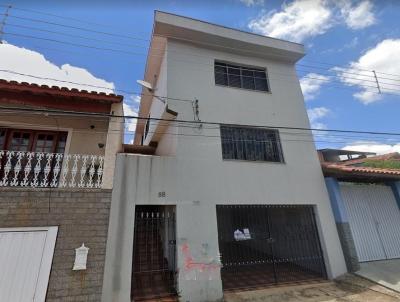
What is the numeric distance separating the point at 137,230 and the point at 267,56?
8146mm

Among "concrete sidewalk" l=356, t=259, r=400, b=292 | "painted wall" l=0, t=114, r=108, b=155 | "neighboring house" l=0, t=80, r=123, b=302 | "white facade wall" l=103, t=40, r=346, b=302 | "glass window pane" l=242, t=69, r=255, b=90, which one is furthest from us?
"glass window pane" l=242, t=69, r=255, b=90

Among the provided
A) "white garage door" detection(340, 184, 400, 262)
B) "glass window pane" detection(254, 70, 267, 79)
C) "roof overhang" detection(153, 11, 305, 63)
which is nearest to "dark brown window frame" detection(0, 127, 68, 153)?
"roof overhang" detection(153, 11, 305, 63)

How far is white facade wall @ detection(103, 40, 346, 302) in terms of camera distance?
6.06 metres

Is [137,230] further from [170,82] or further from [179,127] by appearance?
[170,82]

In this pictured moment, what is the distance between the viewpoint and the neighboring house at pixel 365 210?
7527 millimetres

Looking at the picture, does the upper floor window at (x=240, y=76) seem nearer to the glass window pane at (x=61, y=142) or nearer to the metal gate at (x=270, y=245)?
the metal gate at (x=270, y=245)

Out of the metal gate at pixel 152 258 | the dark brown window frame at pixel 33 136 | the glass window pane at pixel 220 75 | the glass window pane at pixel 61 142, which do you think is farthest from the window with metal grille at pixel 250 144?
the dark brown window frame at pixel 33 136

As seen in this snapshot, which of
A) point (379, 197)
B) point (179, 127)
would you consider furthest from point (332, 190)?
point (179, 127)

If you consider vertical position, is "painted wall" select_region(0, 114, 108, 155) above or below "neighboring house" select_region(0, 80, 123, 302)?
above

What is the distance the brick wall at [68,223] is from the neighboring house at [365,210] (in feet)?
23.3

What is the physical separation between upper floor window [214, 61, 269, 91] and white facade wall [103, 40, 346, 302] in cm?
23

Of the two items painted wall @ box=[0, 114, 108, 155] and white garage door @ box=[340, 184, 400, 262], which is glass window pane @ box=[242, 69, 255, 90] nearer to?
white garage door @ box=[340, 184, 400, 262]

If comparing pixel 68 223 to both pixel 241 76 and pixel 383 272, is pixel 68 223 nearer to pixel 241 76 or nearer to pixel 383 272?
pixel 241 76

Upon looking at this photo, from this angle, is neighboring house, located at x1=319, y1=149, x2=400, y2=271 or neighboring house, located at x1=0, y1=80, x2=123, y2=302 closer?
neighboring house, located at x1=0, y1=80, x2=123, y2=302
